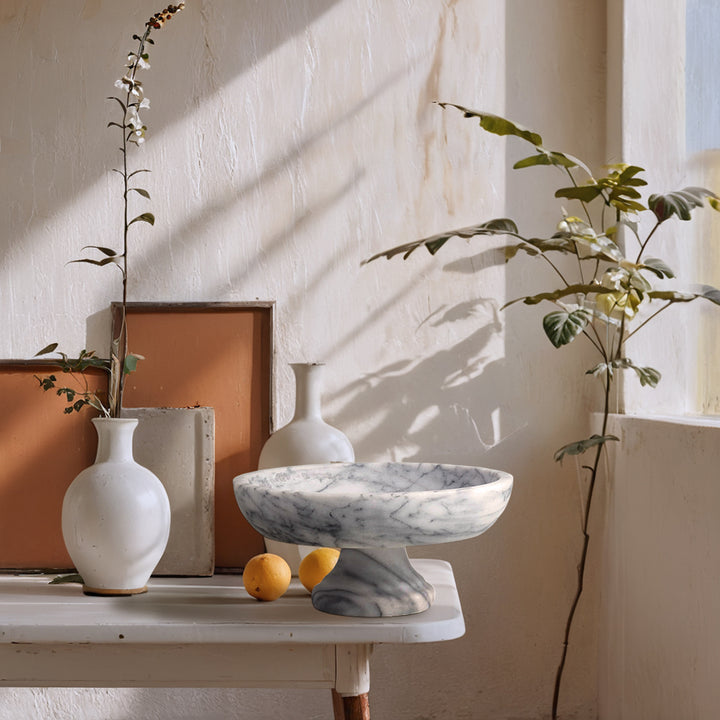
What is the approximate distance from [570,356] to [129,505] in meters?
1.02

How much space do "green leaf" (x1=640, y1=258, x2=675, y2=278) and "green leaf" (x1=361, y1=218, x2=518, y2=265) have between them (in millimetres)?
262

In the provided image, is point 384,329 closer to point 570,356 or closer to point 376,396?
point 376,396

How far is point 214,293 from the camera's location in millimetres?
1961

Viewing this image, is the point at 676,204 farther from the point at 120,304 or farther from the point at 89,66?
the point at 89,66

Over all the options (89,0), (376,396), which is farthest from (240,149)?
(376,396)

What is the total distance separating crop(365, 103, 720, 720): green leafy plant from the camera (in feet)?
5.42

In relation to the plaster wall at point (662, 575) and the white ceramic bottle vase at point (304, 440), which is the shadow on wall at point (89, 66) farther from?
the plaster wall at point (662, 575)

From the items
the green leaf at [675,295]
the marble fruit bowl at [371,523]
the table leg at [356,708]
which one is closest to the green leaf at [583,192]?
the green leaf at [675,295]

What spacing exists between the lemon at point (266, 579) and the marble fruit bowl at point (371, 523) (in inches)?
3.2

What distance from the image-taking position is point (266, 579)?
1.47 meters

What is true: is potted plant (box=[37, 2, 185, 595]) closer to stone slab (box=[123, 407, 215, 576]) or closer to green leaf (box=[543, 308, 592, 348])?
stone slab (box=[123, 407, 215, 576])

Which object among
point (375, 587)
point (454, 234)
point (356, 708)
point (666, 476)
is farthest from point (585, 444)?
point (356, 708)

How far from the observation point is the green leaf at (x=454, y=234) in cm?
169

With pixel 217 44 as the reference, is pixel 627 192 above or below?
below
